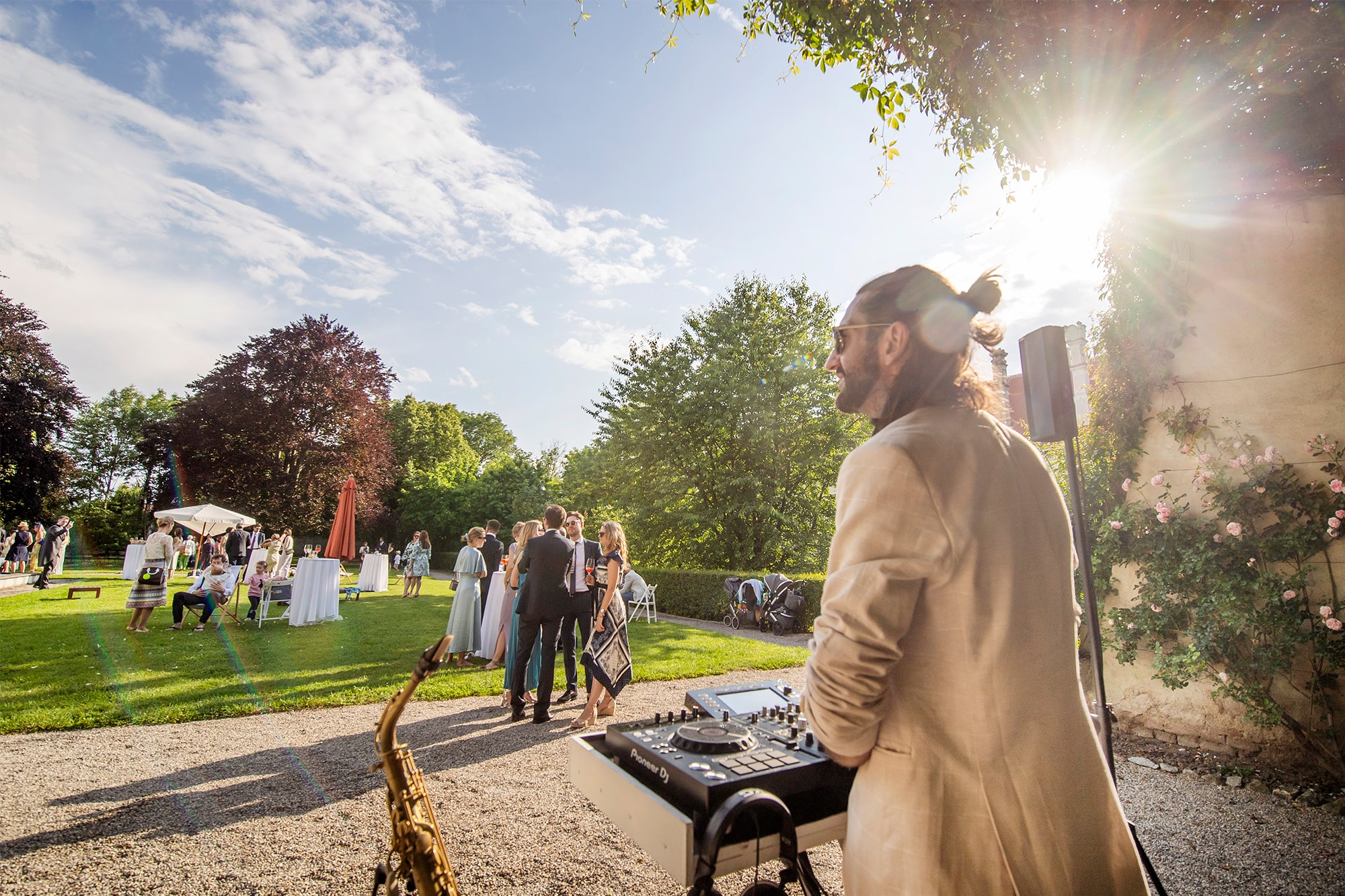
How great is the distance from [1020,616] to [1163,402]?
230 inches

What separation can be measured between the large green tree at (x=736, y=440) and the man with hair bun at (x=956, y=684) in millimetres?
18456

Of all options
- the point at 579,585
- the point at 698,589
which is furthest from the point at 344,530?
the point at 579,585

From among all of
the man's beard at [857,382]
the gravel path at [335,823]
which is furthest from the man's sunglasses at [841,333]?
the gravel path at [335,823]

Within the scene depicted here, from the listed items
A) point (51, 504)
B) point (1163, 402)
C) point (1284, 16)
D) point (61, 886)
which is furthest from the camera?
point (51, 504)

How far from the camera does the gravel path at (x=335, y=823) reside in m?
3.28

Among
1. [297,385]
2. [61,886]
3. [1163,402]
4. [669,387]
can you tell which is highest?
[297,385]

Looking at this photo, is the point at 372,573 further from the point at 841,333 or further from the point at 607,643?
the point at 841,333

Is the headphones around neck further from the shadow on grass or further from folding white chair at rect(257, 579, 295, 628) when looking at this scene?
folding white chair at rect(257, 579, 295, 628)

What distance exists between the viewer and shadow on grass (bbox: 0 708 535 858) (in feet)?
12.5

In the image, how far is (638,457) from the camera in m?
22.0

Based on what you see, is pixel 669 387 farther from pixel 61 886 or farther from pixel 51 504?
pixel 51 504

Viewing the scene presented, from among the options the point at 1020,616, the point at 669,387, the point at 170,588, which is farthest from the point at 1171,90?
the point at 170,588

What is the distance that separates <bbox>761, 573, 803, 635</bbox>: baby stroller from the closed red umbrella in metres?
9.79

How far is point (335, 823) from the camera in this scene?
12.9 ft
